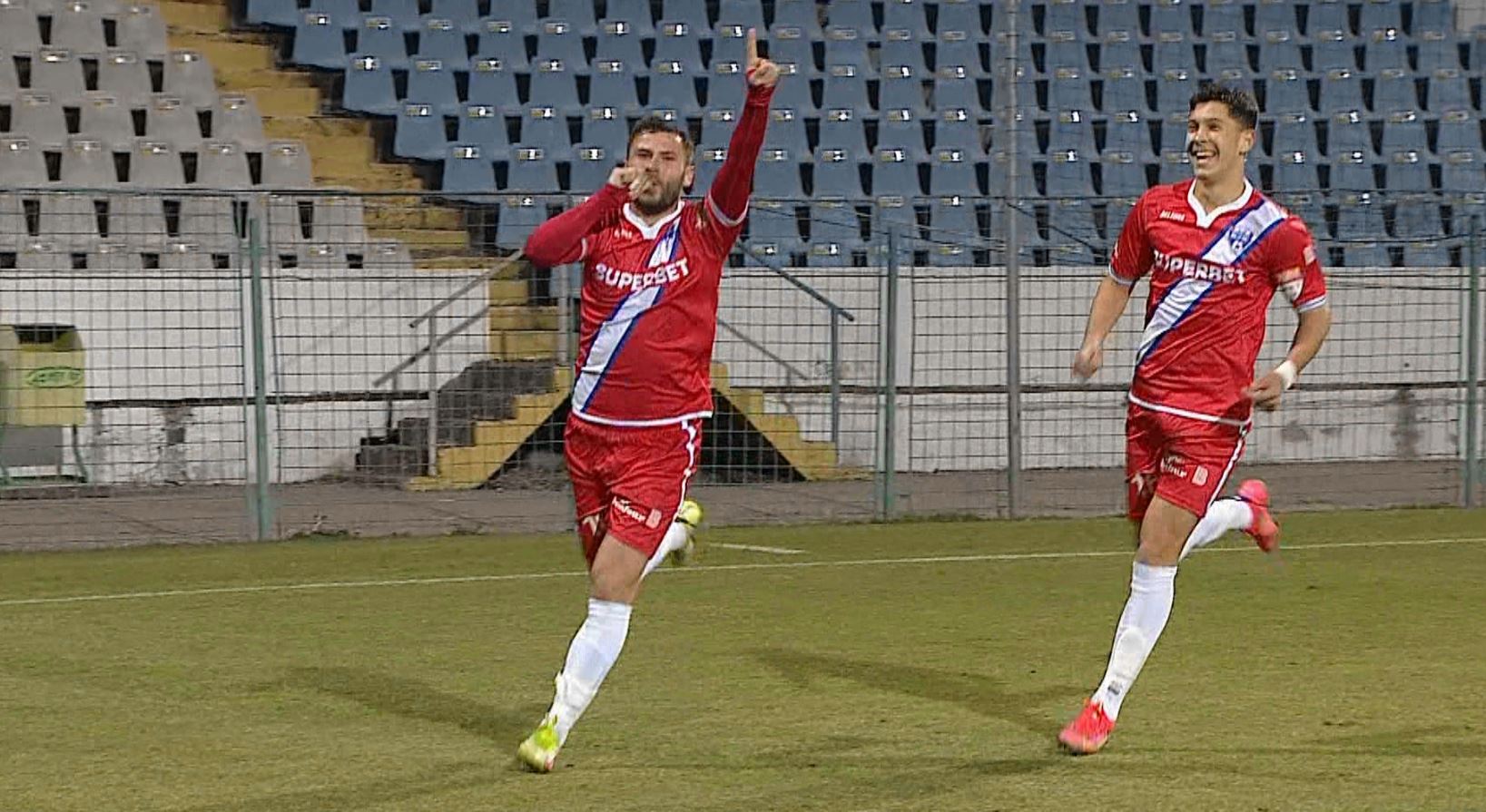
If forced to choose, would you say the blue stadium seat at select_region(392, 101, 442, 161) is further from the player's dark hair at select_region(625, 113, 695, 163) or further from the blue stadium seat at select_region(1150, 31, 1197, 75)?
the player's dark hair at select_region(625, 113, 695, 163)

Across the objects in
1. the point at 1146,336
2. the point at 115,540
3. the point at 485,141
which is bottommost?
the point at 115,540

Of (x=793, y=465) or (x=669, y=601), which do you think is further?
(x=793, y=465)

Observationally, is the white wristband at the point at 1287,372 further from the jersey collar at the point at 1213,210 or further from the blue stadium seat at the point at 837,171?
the blue stadium seat at the point at 837,171

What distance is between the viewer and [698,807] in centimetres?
564

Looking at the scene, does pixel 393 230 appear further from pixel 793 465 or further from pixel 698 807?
pixel 698 807

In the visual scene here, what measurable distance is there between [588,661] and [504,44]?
13.9 metres

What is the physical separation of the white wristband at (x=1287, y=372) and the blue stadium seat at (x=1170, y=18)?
15273 mm

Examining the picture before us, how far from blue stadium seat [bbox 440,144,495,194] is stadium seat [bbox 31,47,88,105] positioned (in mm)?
3104

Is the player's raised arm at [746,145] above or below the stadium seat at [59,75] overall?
below

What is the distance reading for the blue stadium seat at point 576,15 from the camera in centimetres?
1964

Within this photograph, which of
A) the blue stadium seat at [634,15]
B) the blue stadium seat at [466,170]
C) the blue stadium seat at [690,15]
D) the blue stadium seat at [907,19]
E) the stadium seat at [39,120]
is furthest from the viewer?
the blue stadium seat at [907,19]

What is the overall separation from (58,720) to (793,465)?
31.9 feet

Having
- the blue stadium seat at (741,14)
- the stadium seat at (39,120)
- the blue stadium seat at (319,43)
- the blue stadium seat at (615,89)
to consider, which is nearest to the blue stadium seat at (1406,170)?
the blue stadium seat at (741,14)

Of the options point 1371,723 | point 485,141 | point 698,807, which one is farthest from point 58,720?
point 485,141
